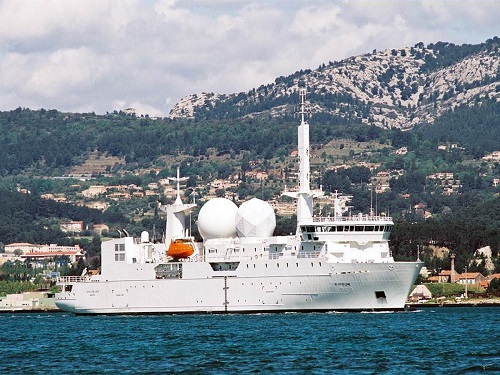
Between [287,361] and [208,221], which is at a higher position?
[208,221]

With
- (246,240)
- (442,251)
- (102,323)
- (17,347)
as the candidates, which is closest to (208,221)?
(246,240)

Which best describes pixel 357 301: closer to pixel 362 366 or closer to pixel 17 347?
pixel 17 347

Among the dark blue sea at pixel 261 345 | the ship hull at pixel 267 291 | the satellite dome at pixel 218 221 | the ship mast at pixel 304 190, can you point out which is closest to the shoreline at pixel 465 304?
the dark blue sea at pixel 261 345

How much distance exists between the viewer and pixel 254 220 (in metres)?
94.1

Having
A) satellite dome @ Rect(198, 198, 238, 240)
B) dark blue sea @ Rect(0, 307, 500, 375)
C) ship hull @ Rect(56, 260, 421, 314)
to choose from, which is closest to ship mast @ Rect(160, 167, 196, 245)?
satellite dome @ Rect(198, 198, 238, 240)

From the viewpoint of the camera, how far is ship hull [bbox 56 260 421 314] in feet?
287

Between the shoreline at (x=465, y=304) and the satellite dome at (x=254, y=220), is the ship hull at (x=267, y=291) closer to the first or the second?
the satellite dome at (x=254, y=220)

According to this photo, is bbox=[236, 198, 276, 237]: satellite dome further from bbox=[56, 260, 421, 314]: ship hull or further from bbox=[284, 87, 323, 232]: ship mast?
bbox=[56, 260, 421, 314]: ship hull

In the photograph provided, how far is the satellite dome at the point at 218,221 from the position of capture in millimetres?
96688

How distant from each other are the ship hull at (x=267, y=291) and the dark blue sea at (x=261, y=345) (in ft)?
4.67

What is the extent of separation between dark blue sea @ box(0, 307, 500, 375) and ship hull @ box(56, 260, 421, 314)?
142 centimetres

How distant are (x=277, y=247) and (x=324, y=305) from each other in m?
5.34

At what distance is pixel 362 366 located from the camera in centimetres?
5581

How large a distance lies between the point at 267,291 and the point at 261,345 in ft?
81.5
